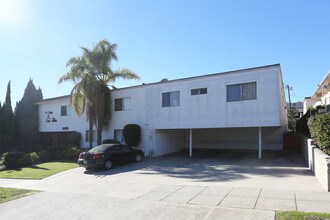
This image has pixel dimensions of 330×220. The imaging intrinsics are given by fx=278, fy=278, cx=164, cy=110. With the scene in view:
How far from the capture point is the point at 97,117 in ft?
74.5

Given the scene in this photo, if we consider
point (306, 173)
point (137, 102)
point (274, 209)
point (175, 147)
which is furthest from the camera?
point (175, 147)

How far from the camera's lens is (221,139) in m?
25.5

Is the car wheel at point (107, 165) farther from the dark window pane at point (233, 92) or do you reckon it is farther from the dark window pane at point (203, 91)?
the dark window pane at point (233, 92)

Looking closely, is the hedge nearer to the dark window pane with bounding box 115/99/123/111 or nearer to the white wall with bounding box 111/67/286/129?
the white wall with bounding box 111/67/286/129

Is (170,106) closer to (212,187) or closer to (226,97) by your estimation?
(226,97)

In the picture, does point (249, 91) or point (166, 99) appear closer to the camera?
point (249, 91)

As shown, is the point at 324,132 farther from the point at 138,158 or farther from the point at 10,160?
the point at 10,160

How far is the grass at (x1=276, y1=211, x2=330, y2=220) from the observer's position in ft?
18.8

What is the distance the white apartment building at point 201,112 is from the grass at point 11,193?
11.0 meters

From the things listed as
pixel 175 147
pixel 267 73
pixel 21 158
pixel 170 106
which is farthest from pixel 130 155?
pixel 267 73

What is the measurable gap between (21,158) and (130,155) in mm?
8745

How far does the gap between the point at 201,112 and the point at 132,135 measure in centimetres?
566

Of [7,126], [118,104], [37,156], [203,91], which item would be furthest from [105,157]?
[7,126]

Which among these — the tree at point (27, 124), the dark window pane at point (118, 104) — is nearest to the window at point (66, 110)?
the tree at point (27, 124)
